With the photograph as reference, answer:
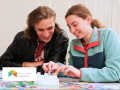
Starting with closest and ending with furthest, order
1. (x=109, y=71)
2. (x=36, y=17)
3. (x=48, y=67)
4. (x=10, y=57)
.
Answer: (x=109, y=71), (x=48, y=67), (x=36, y=17), (x=10, y=57)

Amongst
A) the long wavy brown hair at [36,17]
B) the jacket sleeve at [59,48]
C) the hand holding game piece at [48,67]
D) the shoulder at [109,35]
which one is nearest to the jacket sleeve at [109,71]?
the shoulder at [109,35]

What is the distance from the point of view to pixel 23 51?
52.7 inches

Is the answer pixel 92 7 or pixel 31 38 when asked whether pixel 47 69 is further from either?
pixel 92 7

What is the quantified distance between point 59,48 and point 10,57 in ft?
1.57

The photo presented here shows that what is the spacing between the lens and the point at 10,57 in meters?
1.31

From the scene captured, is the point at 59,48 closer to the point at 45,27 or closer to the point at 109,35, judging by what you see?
the point at 45,27

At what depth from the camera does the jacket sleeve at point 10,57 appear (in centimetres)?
125

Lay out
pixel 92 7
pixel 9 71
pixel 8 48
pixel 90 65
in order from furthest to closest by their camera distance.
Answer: pixel 92 7
pixel 8 48
pixel 90 65
pixel 9 71

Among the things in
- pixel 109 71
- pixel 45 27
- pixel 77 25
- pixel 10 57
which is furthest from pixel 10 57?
pixel 109 71

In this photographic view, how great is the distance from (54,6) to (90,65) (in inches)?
44.9

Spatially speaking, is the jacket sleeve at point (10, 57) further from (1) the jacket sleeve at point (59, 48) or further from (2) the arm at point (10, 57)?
(1) the jacket sleeve at point (59, 48)

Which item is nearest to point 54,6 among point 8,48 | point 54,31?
point 54,31

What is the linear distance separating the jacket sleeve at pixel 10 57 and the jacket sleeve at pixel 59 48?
1.03 ft

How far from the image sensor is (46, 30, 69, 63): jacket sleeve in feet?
4.23
